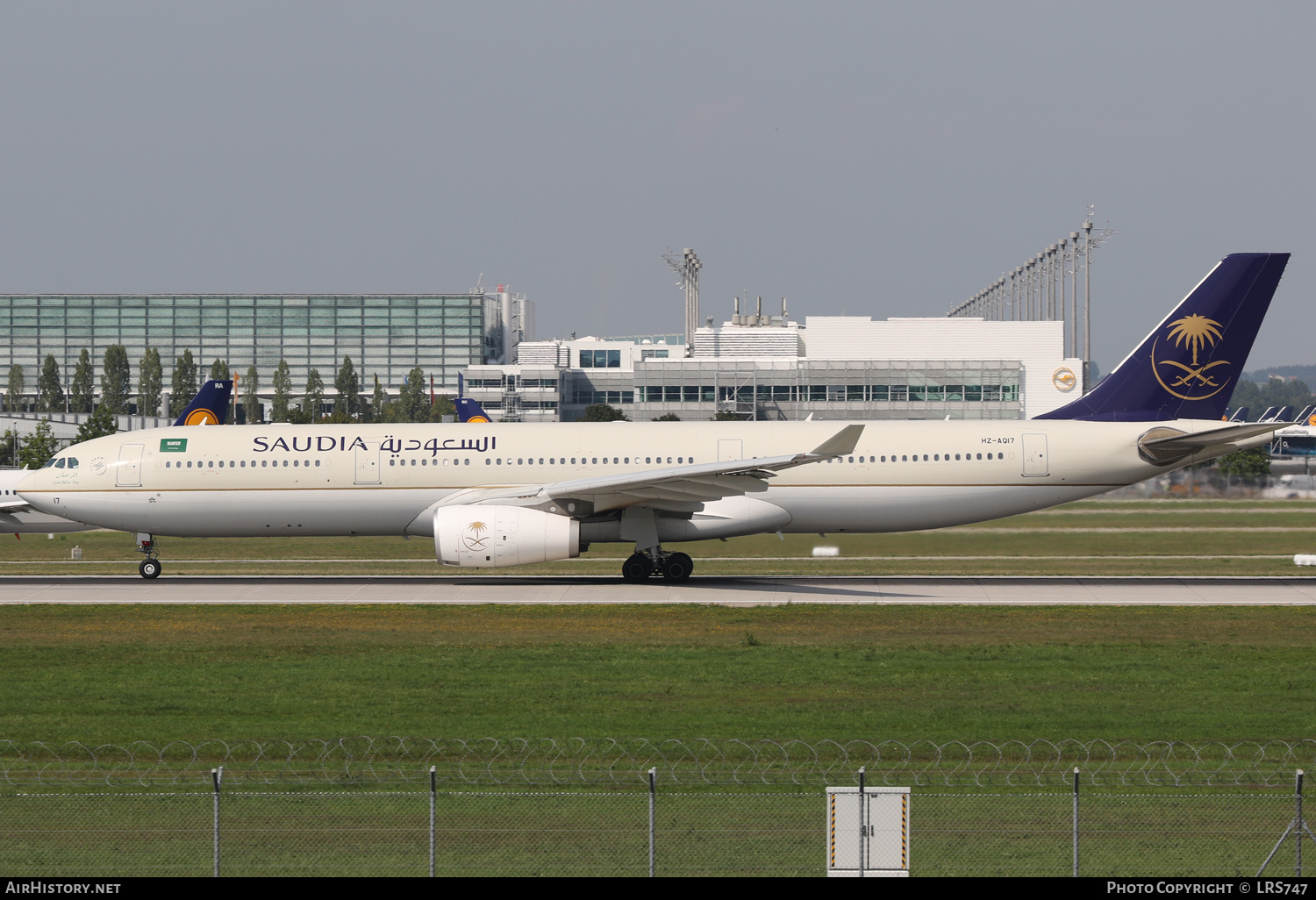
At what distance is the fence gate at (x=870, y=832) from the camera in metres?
9.23

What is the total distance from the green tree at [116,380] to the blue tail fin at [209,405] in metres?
113

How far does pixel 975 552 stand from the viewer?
1374 inches

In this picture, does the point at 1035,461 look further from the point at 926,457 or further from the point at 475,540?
the point at 475,540

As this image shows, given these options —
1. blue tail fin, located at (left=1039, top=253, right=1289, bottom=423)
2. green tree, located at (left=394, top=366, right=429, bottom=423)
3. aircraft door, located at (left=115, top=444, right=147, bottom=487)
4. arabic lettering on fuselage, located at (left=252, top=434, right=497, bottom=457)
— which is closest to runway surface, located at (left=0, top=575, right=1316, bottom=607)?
aircraft door, located at (left=115, top=444, right=147, bottom=487)

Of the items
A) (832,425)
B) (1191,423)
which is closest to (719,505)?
(832,425)

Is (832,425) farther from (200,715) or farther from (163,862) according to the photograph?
(163,862)

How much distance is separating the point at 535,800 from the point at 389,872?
248 centimetres

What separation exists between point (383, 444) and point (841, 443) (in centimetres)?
1155

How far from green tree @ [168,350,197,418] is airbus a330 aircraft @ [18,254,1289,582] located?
137m

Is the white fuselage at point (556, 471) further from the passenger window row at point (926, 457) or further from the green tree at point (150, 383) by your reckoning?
the green tree at point (150, 383)

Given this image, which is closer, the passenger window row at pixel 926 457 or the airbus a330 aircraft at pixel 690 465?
the airbus a330 aircraft at pixel 690 465

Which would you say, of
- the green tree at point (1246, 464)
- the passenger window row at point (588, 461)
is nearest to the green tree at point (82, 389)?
the green tree at point (1246, 464)

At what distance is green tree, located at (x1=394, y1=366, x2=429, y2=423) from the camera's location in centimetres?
14812

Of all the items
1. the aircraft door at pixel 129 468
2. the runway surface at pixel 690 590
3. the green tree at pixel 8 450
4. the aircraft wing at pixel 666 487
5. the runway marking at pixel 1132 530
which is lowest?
the runway surface at pixel 690 590
